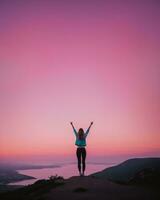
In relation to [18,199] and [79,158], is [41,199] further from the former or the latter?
[79,158]

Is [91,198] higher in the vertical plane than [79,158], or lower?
lower

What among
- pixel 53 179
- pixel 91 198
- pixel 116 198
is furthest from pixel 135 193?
pixel 53 179

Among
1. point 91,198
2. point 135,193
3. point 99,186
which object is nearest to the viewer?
point 91,198

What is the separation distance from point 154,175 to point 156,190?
15.7ft

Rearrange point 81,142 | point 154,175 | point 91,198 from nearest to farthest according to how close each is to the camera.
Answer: point 91,198, point 81,142, point 154,175

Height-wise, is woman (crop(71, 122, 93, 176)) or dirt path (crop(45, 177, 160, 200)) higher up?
woman (crop(71, 122, 93, 176))

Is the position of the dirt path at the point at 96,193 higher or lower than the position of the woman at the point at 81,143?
lower

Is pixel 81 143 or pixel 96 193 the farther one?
pixel 81 143

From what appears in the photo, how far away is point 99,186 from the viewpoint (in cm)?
1819

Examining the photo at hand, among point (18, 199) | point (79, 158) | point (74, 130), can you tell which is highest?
point (74, 130)

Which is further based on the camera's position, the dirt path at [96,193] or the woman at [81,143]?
the woman at [81,143]

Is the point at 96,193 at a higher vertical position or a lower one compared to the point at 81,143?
lower

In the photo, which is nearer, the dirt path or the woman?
the dirt path

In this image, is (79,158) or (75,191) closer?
(75,191)
